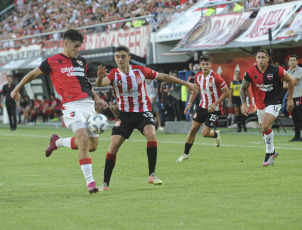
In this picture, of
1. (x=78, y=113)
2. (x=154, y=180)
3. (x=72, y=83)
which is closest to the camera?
(x=78, y=113)

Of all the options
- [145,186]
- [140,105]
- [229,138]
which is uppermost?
[140,105]

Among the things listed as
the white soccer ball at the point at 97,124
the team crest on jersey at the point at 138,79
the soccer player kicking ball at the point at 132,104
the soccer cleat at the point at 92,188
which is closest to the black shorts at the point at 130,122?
the soccer player kicking ball at the point at 132,104

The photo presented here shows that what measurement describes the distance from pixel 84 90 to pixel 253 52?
16.0 meters

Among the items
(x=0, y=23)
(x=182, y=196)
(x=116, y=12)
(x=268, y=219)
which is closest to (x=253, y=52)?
(x=116, y=12)

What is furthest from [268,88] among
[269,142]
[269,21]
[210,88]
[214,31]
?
[214,31]

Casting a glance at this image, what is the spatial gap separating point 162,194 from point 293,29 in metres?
13.9

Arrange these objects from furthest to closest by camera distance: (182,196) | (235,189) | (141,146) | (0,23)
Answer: (0,23) → (141,146) → (235,189) → (182,196)

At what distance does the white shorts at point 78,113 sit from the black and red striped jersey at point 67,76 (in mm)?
74

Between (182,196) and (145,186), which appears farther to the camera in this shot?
(145,186)

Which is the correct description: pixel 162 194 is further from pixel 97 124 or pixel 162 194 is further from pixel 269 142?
pixel 269 142

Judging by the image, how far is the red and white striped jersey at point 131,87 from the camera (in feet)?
30.3

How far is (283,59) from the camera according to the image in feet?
76.8

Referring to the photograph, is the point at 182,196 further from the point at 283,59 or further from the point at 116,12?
the point at 116,12

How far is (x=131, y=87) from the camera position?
925cm
